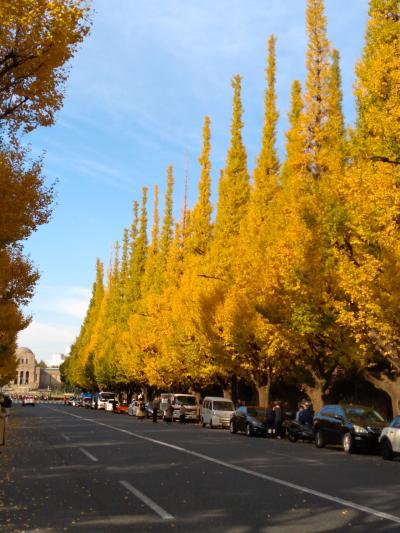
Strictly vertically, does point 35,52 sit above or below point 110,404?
above

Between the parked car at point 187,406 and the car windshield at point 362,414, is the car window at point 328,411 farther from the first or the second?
the parked car at point 187,406

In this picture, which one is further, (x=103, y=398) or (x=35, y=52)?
(x=103, y=398)

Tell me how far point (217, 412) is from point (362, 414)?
14.7 meters

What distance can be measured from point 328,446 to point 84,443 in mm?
8396

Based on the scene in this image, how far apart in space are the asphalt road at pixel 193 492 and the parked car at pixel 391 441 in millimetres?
527

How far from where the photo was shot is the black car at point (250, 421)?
27.3 m

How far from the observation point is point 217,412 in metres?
34.6

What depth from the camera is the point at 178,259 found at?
52.7 meters

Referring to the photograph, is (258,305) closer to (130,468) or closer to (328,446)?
(328,446)

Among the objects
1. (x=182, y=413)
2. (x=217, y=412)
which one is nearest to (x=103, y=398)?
(x=182, y=413)

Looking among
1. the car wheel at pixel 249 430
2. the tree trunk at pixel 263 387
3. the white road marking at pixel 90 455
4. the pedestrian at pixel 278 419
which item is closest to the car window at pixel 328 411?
the pedestrian at pixel 278 419

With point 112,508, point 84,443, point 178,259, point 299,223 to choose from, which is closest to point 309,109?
point 299,223

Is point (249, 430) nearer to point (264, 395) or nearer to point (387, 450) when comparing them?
point (264, 395)

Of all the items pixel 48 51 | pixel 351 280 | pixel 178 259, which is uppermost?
pixel 178 259
